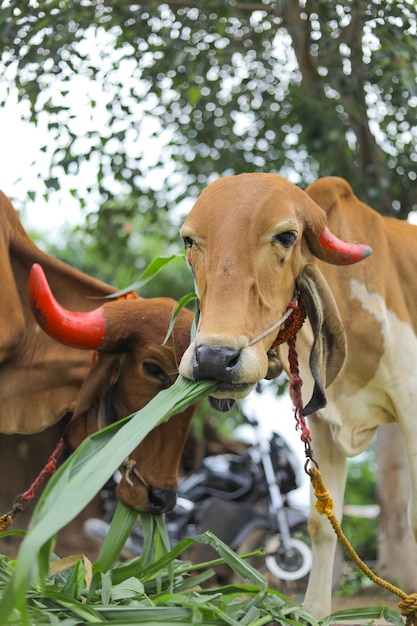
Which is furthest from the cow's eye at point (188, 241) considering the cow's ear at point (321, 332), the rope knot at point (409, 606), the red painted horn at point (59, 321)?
the rope knot at point (409, 606)

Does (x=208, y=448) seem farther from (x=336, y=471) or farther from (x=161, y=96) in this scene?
(x=336, y=471)

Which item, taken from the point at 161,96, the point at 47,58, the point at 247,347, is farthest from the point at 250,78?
the point at 247,347

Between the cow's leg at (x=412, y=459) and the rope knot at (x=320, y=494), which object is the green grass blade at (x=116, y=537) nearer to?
the rope knot at (x=320, y=494)

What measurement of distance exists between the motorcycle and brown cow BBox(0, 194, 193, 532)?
2603mm

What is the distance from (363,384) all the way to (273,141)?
128 inches

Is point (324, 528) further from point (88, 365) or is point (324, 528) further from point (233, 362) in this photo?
point (233, 362)

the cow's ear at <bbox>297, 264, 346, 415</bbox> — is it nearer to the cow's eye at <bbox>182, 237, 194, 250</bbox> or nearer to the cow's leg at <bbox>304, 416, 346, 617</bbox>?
the cow's eye at <bbox>182, 237, 194, 250</bbox>

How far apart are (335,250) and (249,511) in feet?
15.3

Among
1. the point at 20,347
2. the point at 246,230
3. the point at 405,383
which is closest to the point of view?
the point at 246,230

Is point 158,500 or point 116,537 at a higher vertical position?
point 116,537

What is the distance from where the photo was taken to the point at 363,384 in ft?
12.1

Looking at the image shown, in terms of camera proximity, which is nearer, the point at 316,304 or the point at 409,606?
the point at 409,606

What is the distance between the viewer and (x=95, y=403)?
12.9 ft

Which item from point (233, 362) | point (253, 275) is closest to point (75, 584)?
point (233, 362)
